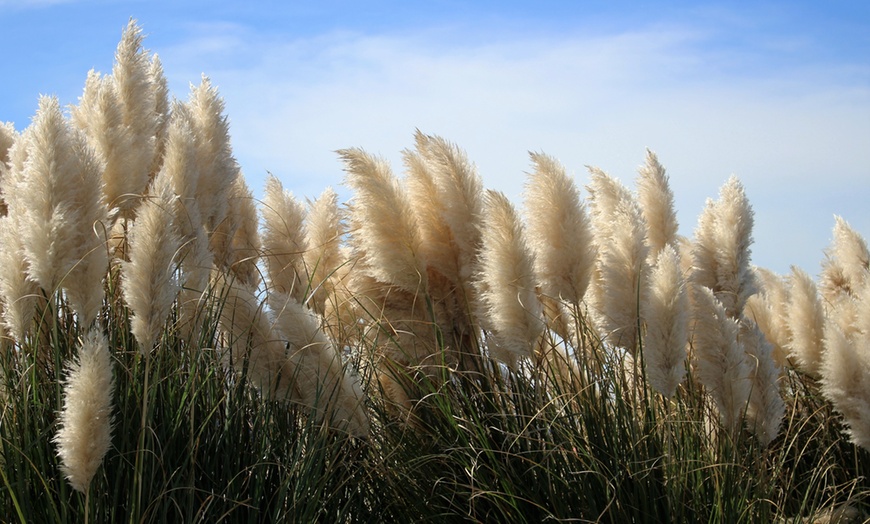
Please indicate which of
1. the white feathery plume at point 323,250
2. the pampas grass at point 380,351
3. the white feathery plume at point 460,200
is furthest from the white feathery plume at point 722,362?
the white feathery plume at point 323,250

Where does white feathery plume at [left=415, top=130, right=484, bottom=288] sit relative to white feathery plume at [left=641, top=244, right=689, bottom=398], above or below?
above

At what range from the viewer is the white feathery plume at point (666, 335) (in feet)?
10.5

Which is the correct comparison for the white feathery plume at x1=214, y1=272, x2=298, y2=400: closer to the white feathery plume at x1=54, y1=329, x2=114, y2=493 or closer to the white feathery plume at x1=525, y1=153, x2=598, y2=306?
the white feathery plume at x1=54, y1=329, x2=114, y2=493

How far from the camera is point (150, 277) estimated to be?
8.64 feet

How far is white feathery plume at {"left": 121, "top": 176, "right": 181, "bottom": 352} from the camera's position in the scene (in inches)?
103

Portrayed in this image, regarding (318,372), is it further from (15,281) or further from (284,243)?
(284,243)

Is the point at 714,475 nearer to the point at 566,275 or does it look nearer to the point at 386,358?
the point at 566,275

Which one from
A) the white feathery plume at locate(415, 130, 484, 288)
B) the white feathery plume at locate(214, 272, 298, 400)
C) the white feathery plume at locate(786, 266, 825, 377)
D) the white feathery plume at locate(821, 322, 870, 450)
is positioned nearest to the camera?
the white feathery plume at locate(214, 272, 298, 400)

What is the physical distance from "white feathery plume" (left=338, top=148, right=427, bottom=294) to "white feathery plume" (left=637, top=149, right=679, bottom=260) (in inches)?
41.4

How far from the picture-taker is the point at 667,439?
10.8 feet

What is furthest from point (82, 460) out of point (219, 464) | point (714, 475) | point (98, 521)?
point (714, 475)

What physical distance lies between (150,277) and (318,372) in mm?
551

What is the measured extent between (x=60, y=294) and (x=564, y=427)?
1759 mm

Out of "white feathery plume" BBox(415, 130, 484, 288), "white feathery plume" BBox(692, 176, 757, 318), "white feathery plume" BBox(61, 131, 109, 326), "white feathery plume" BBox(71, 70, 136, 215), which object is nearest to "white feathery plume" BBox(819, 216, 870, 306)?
"white feathery plume" BBox(692, 176, 757, 318)
